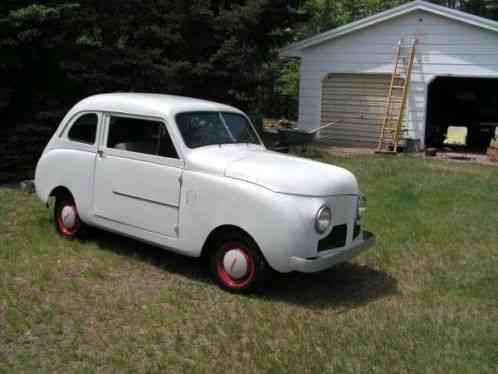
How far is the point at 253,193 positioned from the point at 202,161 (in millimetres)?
744

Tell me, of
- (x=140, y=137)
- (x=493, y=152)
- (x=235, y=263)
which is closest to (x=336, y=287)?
(x=235, y=263)

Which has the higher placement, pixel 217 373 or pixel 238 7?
pixel 238 7

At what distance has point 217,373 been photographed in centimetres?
421

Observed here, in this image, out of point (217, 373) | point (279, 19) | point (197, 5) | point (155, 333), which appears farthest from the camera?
point (279, 19)

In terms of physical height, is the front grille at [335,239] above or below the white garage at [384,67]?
below

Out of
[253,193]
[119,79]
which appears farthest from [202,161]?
[119,79]

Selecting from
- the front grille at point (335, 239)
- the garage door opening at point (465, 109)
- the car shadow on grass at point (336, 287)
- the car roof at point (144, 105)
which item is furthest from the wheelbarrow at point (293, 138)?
the front grille at point (335, 239)

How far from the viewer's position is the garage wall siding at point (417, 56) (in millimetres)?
16016

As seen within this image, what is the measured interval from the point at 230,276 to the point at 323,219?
1.06 metres

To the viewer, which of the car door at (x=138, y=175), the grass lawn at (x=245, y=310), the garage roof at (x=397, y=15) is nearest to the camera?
the grass lawn at (x=245, y=310)

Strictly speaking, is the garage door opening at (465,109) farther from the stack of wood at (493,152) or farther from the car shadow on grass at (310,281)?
the car shadow on grass at (310,281)

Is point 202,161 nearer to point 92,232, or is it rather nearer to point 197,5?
point 92,232

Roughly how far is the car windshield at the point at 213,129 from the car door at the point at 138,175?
200mm

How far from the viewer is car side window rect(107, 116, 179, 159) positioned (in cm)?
619
